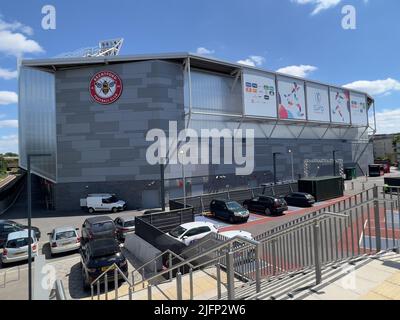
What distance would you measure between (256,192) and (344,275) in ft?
80.2

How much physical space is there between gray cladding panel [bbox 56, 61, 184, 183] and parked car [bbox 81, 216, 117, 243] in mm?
14669

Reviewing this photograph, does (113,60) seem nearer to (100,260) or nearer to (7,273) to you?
(7,273)

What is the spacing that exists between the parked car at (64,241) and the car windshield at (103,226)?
135 centimetres

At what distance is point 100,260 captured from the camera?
36.3 ft

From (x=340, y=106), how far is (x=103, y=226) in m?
49.2

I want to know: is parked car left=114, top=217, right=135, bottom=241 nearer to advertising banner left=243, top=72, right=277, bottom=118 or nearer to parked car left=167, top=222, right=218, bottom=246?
parked car left=167, top=222, right=218, bottom=246

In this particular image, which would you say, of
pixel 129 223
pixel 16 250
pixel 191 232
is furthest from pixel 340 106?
pixel 16 250

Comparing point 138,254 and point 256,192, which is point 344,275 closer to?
point 138,254

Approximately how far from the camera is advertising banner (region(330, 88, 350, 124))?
49.6 metres

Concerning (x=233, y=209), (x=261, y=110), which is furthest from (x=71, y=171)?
(x=261, y=110)

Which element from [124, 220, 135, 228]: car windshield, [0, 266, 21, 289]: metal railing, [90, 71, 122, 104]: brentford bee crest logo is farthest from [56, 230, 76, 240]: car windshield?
[90, 71, 122, 104]: brentford bee crest logo

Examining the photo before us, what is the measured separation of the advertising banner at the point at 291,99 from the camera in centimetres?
4109

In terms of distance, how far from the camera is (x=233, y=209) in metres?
22.2

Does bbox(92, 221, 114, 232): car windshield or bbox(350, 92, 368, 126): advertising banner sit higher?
bbox(350, 92, 368, 126): advertising banner
